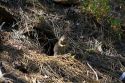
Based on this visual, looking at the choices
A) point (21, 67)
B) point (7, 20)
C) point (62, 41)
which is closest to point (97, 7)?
point (62, 41)

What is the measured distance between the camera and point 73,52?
4.14 m

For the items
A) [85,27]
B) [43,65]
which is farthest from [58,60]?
[85,27]

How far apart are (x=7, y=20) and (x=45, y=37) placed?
0.53 metres

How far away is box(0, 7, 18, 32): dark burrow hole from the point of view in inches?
164

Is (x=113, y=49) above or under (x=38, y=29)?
under

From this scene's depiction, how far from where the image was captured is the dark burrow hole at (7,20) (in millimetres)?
4164

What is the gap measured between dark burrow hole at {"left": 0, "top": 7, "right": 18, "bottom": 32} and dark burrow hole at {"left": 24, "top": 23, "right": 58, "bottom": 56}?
0.20 meters

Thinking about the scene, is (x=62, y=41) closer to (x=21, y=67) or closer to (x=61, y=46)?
(x=61, y=46)

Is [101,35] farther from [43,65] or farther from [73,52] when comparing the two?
[43,65]

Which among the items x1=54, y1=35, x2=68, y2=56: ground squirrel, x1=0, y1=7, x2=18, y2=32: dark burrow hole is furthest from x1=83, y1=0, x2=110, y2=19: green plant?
x1=0, y1=7, x2=18, y2=32: dark burrow hole

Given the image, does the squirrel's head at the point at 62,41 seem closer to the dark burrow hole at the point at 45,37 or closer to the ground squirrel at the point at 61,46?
the ground squirrel at the point at 61,46

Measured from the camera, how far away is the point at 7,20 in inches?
167

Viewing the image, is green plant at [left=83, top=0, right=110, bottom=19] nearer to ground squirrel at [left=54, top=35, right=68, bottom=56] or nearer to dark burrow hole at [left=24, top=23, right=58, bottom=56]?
dark burrow hole at [left=24, top=23, right=58, bottom=56]

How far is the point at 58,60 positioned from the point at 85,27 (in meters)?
0.99
